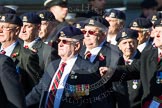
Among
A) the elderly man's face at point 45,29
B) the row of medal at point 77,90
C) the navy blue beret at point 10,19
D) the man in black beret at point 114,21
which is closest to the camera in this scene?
the row of medal at point 77,90

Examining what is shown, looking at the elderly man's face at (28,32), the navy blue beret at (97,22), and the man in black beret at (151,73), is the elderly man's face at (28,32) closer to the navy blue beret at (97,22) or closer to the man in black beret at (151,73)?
the navy blue beret at (97,22)

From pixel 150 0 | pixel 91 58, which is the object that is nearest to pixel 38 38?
pixel 91 58

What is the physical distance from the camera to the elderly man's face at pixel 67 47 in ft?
26.7

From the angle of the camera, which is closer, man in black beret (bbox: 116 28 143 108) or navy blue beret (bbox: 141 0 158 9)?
man in black beret (bbox: 116 28 143 108)

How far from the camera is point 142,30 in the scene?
11.6m

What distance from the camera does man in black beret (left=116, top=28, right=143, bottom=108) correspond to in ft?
32.6

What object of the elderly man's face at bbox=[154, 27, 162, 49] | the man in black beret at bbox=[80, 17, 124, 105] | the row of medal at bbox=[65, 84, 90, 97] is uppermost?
the elderly man's face at bbox=[154, 27, 162, 49]

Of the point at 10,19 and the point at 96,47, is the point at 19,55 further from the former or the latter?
the point at 96,47

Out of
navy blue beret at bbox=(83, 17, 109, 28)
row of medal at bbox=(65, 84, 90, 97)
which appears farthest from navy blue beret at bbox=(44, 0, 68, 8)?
row of medal at bbox=(65, 84, 90, 97)

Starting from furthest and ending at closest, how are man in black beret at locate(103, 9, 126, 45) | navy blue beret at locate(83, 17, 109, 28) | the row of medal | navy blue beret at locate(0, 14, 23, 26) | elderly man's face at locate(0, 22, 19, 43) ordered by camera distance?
man in black beret at locate(103, 9, 126, 45) < navy blue beret at locate(83, 17, 109, 28) < navy blue beret at locate(0, 14, 23, 26) < elderly man's face at locate(0, 22, 19, 43) < the row of medal

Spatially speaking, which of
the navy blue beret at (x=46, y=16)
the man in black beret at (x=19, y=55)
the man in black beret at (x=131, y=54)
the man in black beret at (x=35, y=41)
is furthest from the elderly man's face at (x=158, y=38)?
the navy blue beret at (x=46, y=16)

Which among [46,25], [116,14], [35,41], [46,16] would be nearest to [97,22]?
[35,41]

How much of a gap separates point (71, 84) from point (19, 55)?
122cm

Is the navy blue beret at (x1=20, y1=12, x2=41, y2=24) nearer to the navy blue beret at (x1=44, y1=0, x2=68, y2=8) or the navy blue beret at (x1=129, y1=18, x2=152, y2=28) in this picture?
the navy blue beret at (x1=44, y1=0, x2=68, y2=8)
